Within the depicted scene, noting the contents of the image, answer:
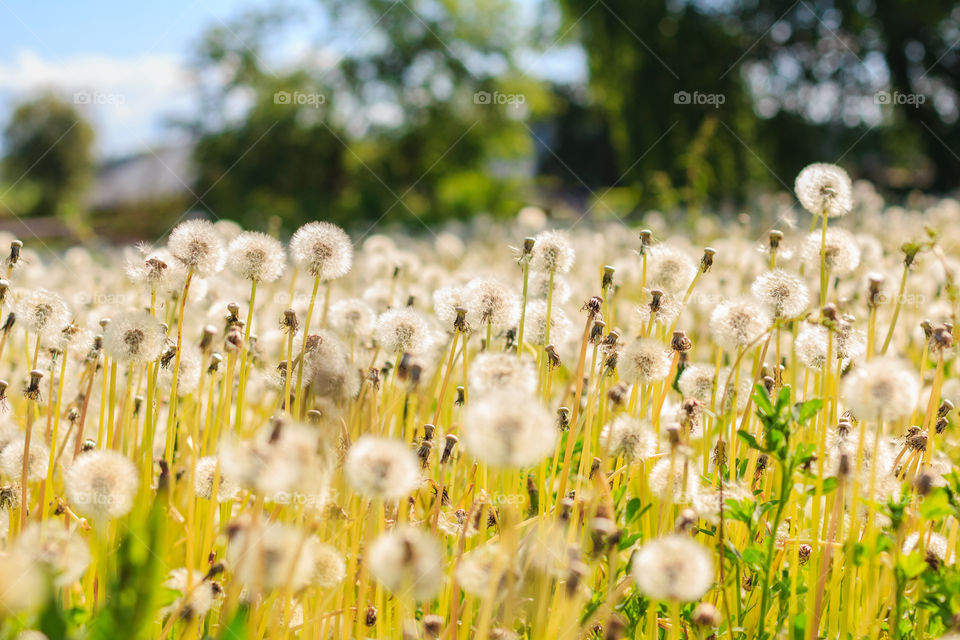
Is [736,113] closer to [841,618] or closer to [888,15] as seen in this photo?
[888,15]

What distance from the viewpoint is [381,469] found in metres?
1.02

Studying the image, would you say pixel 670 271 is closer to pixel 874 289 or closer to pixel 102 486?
pixel 874 289

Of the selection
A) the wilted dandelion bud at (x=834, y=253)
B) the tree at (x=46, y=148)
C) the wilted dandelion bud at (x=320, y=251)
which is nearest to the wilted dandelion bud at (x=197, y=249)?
the wilted dandelion bud at (x=320, y=251)

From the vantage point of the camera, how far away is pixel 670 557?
99 centimetres

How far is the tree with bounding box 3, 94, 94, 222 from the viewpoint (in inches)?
1892

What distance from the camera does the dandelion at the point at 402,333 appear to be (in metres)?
1.79

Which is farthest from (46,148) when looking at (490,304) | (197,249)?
(490,304)

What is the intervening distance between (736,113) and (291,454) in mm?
12200

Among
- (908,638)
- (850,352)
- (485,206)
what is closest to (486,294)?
(850,352)

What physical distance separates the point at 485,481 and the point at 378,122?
1633 centimetres

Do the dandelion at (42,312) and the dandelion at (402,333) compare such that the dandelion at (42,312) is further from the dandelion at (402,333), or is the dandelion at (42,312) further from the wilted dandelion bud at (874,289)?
the wilted dandelion bud at (874,289)

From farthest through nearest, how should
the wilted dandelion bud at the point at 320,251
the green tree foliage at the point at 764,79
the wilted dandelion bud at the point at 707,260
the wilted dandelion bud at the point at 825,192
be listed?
the green tree foliage at the point at 764,79 < the wilted dandelion bud at the point at 825,192 < the wilted dandelion bud at the point at 320,251 < the wilted dandelion bud at the point at 707,260

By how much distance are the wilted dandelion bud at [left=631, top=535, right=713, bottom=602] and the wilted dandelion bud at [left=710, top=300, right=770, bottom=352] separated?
697 mm

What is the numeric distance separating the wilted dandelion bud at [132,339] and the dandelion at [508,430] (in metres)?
0.84
